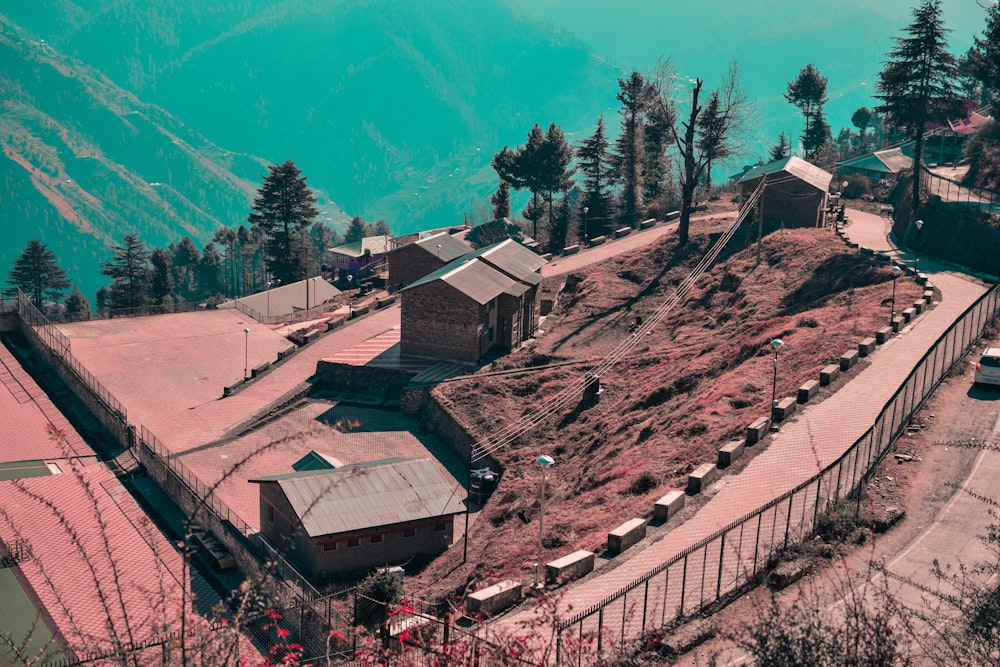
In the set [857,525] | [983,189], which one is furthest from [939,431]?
[983,189]

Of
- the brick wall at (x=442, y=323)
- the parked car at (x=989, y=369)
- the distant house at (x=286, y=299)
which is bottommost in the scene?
the distant house at (x=286, y=299)

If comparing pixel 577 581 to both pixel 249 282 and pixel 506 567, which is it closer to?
pixel 506 567

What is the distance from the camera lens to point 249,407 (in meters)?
46.5

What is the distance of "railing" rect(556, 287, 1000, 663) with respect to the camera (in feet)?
61.4

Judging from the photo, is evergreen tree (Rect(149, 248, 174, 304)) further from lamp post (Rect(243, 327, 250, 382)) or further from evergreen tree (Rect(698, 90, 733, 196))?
evergreen tree (Rect(698, 90, 733, 196))

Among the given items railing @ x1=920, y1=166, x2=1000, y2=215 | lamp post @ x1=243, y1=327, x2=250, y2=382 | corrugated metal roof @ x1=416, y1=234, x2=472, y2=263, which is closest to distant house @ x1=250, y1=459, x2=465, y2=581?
lamp post @ x1=243, y1=327, x2=250, y2=382

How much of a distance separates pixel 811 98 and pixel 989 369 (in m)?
68.5

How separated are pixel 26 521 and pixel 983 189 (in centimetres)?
5345

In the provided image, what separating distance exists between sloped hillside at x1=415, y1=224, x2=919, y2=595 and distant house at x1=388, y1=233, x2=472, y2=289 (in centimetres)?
1007

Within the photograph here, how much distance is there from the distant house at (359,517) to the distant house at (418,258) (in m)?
32.3

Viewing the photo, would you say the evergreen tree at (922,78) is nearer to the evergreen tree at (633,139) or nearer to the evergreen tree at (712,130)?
the evergreen tree at (712,130)

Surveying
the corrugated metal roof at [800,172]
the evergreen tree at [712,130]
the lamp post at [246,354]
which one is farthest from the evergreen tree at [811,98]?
the lamp post at [246,354]

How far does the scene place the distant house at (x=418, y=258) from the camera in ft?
211

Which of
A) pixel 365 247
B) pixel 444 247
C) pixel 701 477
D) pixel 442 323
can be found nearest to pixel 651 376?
pixel 442 323
